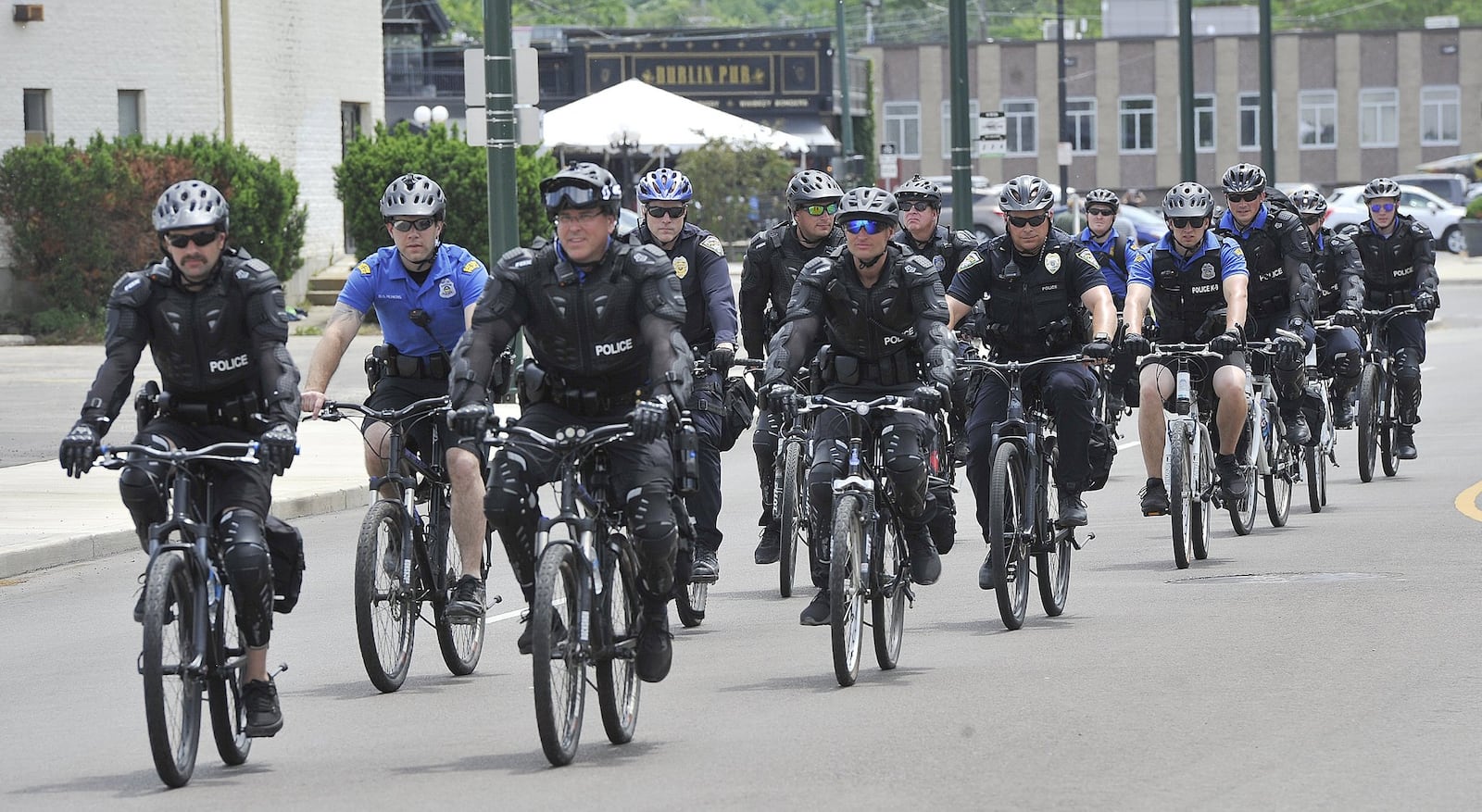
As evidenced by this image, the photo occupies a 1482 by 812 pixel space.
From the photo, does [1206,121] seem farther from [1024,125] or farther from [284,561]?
[284,561]

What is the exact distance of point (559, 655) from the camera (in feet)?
23.5

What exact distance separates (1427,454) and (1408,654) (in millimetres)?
9715

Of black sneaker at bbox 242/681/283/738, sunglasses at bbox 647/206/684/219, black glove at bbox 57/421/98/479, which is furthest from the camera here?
sunglasses at bbox 647/206/684/219

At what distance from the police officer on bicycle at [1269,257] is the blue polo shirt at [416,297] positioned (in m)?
5.46

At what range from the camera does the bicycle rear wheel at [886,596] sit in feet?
29.2

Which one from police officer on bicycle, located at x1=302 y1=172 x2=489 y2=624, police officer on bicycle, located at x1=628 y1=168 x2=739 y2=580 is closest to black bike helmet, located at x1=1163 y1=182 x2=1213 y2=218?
police officer on bicycle, located at x1=628 y1=168 x2=739 y2=580

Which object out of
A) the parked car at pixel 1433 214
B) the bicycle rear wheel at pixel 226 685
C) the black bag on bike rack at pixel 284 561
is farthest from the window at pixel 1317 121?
the bicycle rear wheel at pixel 226 685

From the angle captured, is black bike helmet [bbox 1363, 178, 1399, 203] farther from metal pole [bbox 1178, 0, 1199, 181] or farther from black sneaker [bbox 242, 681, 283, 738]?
metal pole [bbox 1178, 0, 1199, 181]

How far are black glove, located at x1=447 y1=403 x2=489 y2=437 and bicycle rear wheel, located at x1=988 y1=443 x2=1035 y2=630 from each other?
3.03m

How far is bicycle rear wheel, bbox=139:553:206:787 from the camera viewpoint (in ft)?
22.8

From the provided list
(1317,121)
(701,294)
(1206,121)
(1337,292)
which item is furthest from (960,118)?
(1317,121)

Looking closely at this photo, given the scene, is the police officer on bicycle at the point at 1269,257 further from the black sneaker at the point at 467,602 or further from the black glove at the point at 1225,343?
the black sneaker at the point at 467,602

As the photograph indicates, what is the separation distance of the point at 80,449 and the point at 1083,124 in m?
80.7

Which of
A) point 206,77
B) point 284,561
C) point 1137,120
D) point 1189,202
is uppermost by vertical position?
point 1137,120
